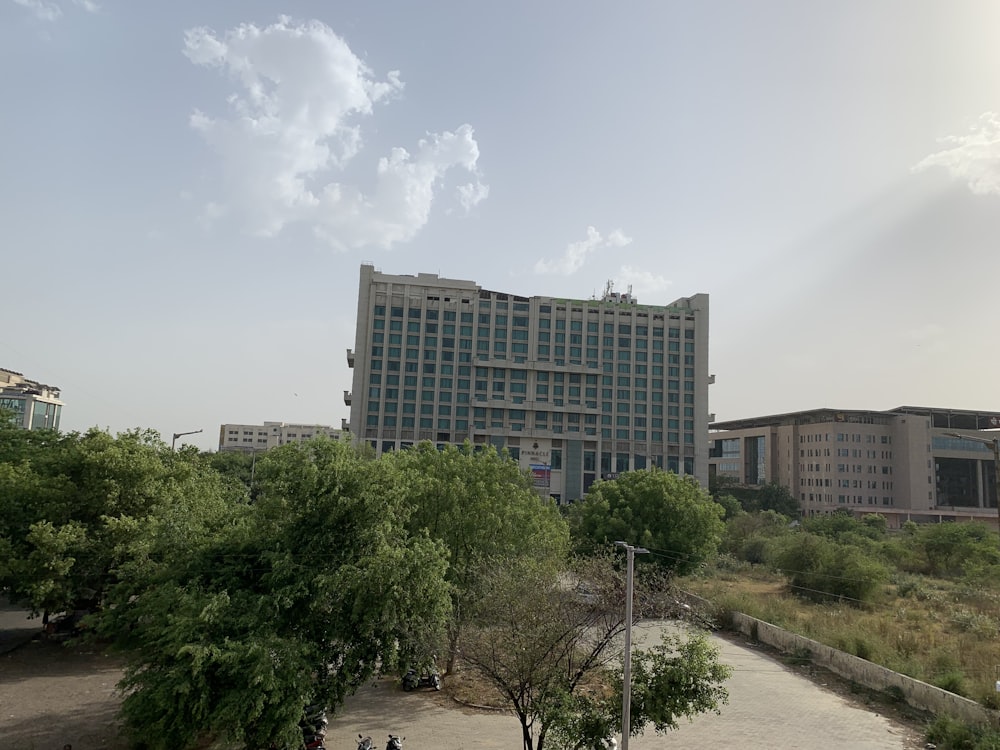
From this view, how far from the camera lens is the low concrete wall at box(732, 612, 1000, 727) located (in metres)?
18.2

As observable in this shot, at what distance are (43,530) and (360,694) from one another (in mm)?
11228

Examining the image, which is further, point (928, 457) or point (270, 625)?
point (928, 457)

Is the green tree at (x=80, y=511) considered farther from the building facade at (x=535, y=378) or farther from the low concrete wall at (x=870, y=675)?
the building facade at (x=535, y=378)

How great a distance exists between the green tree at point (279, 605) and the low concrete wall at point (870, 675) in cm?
1467

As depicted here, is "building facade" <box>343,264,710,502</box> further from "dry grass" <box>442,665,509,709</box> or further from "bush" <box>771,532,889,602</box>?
"dry grass" <box>442,665,509,709</box>

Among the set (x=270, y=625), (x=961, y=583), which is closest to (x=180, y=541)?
(x=270, y=625)

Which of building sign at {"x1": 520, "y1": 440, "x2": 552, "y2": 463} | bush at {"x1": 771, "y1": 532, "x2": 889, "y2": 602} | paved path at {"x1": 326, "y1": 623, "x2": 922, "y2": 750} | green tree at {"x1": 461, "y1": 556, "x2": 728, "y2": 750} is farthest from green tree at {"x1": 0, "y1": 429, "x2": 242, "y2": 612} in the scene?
building sign at {"x1": 520, "y1": 440, "x2": 552, "y2": 463}

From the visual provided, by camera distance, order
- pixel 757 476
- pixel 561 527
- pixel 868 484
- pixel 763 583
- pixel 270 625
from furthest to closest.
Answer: pixel 757 476
pixel 868 484
pixel 763 583
pixel 561 527
pixel 270 625

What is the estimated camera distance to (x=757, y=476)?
11281 cm

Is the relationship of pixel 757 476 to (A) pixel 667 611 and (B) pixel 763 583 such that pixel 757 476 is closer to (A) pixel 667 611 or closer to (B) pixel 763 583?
(B) pixel 763 583

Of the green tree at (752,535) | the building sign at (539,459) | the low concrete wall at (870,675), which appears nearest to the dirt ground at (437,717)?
the low concrete wall at (870,675)

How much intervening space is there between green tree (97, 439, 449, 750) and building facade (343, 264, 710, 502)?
71622 mm

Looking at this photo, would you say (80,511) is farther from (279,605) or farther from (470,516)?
(470,516)

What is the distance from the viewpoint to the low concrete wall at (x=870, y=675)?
18.2m
